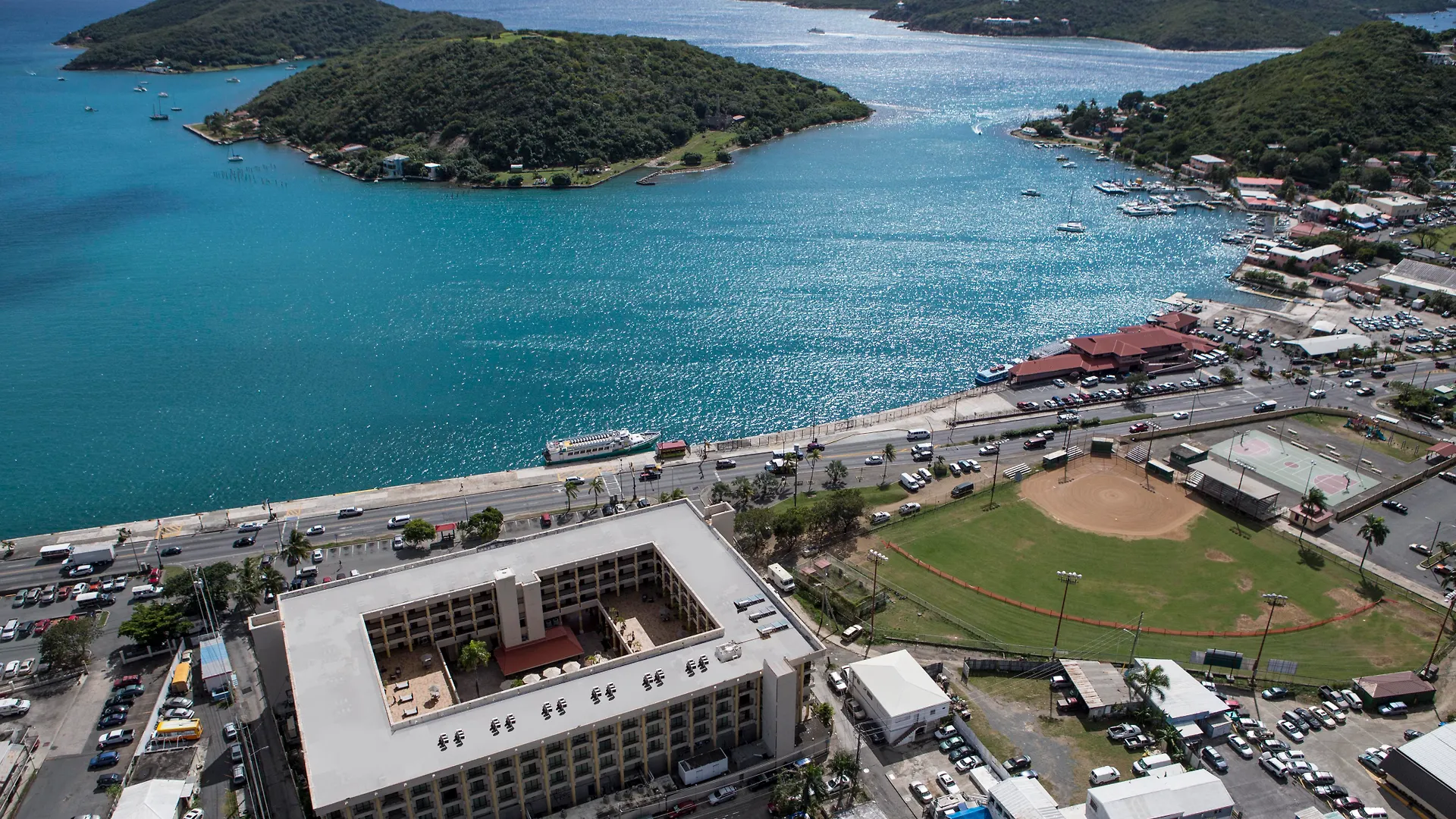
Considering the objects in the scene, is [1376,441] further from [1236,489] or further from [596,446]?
[596,446]

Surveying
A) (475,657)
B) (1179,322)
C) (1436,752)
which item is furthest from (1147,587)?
(1179,322)

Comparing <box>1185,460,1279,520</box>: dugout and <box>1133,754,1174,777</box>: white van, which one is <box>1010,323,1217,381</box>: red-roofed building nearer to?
<box>1185,460,1279,520</box>: dugout

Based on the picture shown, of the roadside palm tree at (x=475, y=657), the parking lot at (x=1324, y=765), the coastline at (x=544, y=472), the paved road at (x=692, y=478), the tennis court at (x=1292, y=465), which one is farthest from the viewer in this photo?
the tennis court at (x=1292, y=465)

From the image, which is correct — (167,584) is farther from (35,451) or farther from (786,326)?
(786,326)

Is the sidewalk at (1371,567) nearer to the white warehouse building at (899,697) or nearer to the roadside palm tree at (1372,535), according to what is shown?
the roadside palm tree at (1372,535)

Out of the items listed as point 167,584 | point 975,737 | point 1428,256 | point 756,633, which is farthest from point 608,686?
point 1428,256

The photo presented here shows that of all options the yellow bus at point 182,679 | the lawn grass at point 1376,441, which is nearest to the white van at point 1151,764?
the lawn grass at point 1376,441
